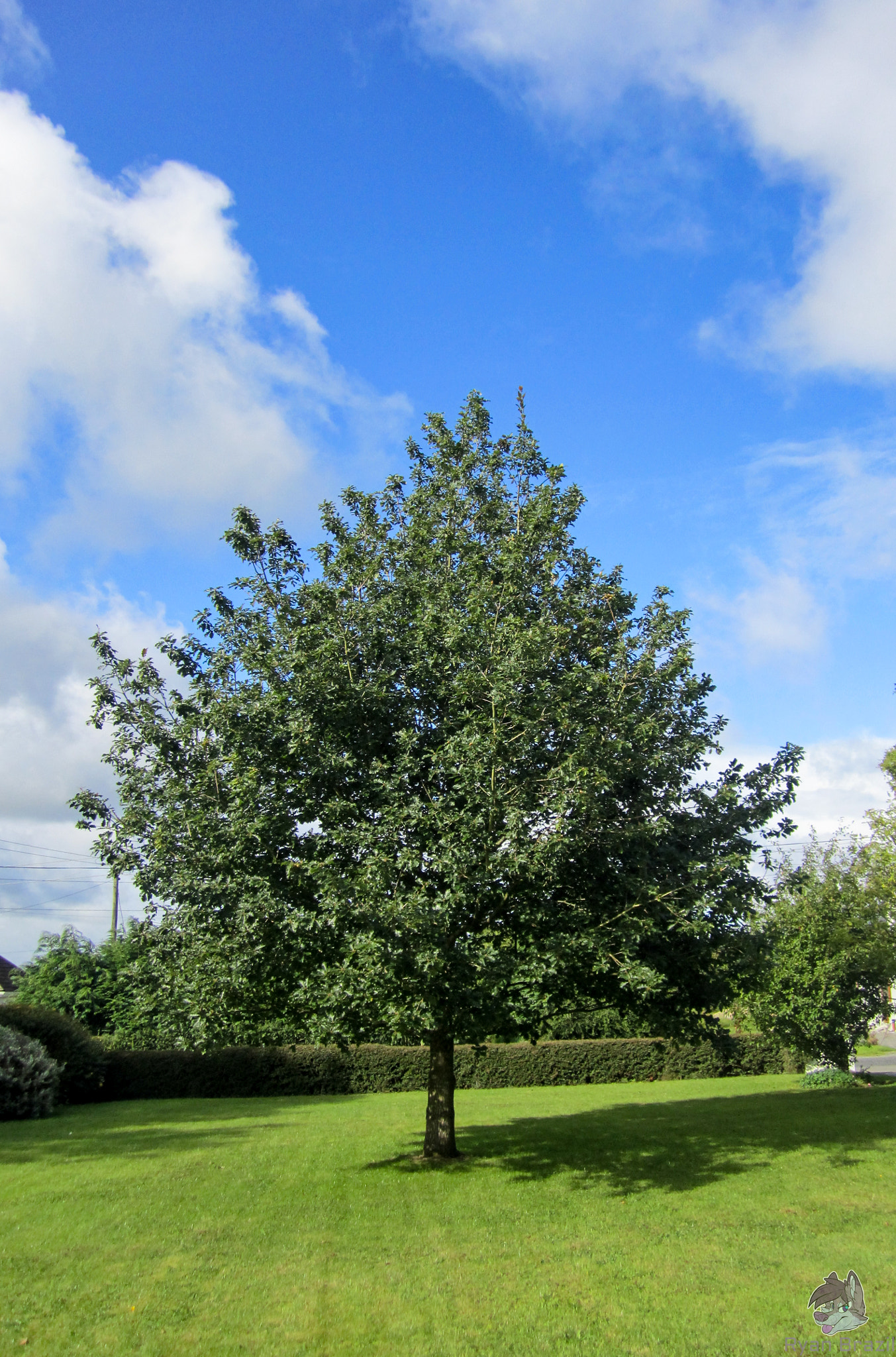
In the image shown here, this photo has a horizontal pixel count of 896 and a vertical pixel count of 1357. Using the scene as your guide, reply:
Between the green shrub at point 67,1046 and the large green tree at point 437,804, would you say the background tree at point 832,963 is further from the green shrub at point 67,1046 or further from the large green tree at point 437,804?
the green shrub at point 67,1046

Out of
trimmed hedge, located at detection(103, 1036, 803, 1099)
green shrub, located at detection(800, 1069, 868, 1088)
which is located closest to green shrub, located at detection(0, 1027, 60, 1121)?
trimmed hedge, located at detection(103, 1036, 803, 1099)

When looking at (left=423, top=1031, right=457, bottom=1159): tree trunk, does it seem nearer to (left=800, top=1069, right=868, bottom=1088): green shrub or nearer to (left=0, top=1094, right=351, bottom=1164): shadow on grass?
(left=0, top=1094, right=351, bottom=1164): shadow on grass

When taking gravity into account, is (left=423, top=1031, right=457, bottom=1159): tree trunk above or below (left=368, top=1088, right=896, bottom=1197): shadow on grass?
above

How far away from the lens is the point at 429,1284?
814 cm

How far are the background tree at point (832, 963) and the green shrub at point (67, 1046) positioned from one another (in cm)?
1931

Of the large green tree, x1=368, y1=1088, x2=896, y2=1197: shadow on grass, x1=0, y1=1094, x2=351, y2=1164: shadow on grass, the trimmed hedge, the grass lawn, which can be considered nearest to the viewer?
the grass lawn

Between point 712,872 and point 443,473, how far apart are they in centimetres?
810

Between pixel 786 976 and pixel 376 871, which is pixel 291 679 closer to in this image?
pixel 376 871

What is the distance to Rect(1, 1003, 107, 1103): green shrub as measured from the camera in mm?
24312

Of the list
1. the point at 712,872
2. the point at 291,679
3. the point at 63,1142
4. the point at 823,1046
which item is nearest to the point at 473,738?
the point at 291,679

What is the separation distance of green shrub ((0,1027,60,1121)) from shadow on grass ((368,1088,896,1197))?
1170cm

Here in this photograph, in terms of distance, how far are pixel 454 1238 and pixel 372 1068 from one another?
66.2ft

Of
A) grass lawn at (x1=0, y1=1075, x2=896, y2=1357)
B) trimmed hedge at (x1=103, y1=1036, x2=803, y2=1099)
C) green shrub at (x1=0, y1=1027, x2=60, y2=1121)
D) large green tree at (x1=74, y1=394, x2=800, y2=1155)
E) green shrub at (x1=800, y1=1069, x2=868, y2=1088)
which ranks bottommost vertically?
trimmed hedge at (x1=103, y1=1036, x2=803, y2=1099)

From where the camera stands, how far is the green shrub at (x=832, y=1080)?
24406 mm
